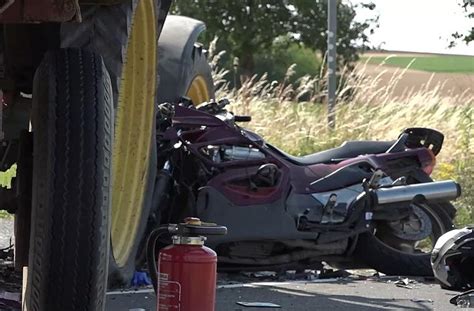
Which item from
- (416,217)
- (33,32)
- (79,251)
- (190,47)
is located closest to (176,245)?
(79,251)

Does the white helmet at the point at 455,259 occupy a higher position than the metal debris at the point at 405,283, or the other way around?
the white helmet at the point at 455,259

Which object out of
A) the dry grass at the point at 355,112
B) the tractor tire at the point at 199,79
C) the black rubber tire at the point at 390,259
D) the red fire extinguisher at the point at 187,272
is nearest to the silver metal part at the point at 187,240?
the red fire extinguisher at the point at 187,272

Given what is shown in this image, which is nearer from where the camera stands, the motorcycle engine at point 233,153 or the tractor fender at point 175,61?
the motorcycle engine at point 233,153

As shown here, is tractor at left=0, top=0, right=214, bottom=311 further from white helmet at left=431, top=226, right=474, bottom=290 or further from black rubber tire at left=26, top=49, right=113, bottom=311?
white helmet at left=431, top=226, right=474, bottom=290

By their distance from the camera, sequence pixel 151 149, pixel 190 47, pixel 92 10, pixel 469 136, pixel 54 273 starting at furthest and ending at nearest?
pixel 469 136 → pixel 190 47 → pixel 151 149 → pixel 92 10 → pixel 54 273

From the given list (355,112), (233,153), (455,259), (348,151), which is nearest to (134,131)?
(233,153)

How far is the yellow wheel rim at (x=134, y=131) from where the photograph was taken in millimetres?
6965

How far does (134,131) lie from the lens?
7.18 m

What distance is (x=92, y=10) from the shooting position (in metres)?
5.69

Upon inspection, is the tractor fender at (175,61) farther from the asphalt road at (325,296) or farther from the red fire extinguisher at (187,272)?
the red fire extinguisher at (187,272)

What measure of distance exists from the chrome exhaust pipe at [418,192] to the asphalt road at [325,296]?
508 mm

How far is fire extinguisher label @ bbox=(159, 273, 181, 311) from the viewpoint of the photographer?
4.38 metres

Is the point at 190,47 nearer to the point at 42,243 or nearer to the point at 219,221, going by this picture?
the point at 219,221

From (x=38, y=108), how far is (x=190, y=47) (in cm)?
463
